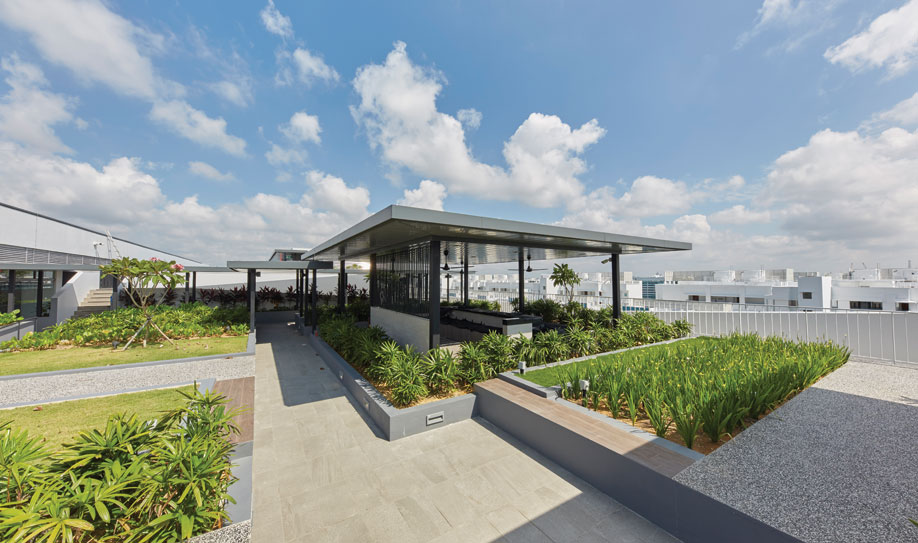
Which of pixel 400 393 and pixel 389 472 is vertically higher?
pixel 400 393

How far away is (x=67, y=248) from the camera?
17562 mm

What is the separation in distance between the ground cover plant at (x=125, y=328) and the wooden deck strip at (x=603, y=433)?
10.6 metres

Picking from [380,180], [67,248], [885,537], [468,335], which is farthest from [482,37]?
[67,248]

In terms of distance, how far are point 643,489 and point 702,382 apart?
212 centimetres

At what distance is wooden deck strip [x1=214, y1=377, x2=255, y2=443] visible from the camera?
14.6 ft

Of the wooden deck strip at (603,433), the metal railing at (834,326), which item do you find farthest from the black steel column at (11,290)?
the metal railing at (834,326)

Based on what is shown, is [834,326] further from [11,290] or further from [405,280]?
[11,290]

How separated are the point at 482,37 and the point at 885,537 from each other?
491 inches

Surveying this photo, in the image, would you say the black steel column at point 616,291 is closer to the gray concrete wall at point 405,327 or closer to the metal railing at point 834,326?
the metal railing at point 834,326

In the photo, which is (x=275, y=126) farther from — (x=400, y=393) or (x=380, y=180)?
(x=400, y=393)

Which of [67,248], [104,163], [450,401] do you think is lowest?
[450,401]

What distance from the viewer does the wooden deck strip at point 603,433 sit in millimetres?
3062

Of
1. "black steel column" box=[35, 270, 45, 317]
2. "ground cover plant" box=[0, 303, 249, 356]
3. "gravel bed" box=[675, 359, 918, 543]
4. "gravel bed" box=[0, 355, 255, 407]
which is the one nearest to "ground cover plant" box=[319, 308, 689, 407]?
"gravel bed" box=[0, 355, 255, 407]

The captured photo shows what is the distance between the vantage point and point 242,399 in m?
5.79
